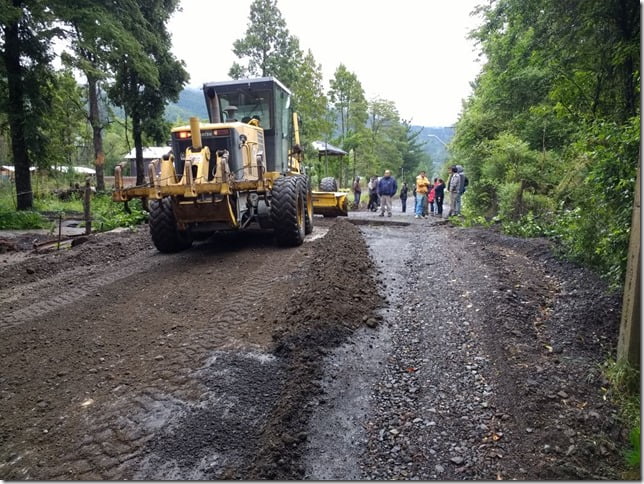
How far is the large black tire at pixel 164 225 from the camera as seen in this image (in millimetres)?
7281

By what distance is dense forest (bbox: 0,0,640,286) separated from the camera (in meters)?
5.27

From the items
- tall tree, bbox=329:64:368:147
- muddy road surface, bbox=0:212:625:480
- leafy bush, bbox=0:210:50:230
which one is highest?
tall tree, bbox=329:64:368:147

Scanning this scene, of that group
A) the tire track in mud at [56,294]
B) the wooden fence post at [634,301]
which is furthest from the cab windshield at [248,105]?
the wooden fence post at [634,301]

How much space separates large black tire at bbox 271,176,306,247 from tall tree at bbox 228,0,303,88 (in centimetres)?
2536

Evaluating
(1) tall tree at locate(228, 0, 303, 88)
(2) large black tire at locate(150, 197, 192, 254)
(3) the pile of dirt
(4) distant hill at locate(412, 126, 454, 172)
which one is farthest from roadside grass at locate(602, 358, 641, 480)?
(1) tall tree at locate(228, 0, 303, 88)

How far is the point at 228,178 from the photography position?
630 centimetres

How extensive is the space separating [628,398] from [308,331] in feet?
7.82

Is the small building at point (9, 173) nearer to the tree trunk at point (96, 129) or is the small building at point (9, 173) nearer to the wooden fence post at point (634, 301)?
the tree trunk at point (96, 129)

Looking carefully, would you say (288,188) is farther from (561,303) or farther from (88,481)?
(88,481)

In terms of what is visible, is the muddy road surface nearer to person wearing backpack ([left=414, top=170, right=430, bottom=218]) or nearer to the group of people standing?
the group of people standing

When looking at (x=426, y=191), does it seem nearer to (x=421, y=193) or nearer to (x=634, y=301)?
(x=421, y=193)

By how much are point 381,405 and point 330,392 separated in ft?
1.20

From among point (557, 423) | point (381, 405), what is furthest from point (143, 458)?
point (557, 423)

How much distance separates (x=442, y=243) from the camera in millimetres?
8414
